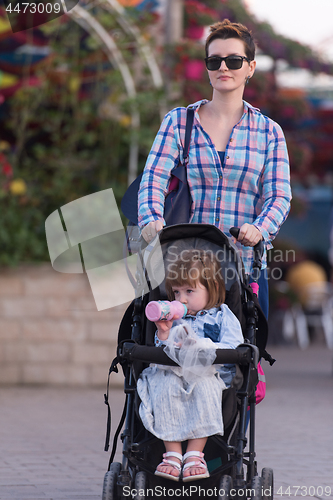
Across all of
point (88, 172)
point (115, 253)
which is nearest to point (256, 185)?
point (115, 253)

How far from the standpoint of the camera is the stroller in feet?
10.3

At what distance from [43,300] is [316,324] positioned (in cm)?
748

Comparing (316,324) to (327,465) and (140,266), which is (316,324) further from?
(140,266)

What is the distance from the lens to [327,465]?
4.68 meters

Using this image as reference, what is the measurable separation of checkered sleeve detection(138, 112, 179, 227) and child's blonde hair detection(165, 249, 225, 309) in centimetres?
33

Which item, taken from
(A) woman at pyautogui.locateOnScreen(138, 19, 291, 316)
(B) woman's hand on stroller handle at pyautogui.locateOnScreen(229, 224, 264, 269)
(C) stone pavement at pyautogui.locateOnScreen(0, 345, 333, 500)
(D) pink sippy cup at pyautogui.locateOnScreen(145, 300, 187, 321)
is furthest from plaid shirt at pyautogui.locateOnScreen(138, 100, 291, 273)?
(C) stone pavement at pyautogui.locateOnScreen(0, 345, 333, 500)

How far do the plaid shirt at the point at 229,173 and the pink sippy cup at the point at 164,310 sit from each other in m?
0.63

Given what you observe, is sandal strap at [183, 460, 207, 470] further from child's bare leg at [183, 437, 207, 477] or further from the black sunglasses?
the black sunglasses

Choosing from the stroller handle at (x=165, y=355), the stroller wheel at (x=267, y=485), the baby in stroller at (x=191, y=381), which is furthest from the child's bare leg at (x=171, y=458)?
the stroller wheel at (x=267, y=485)

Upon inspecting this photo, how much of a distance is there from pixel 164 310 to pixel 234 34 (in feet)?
4.67

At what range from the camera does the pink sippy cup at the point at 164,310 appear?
3082mm
